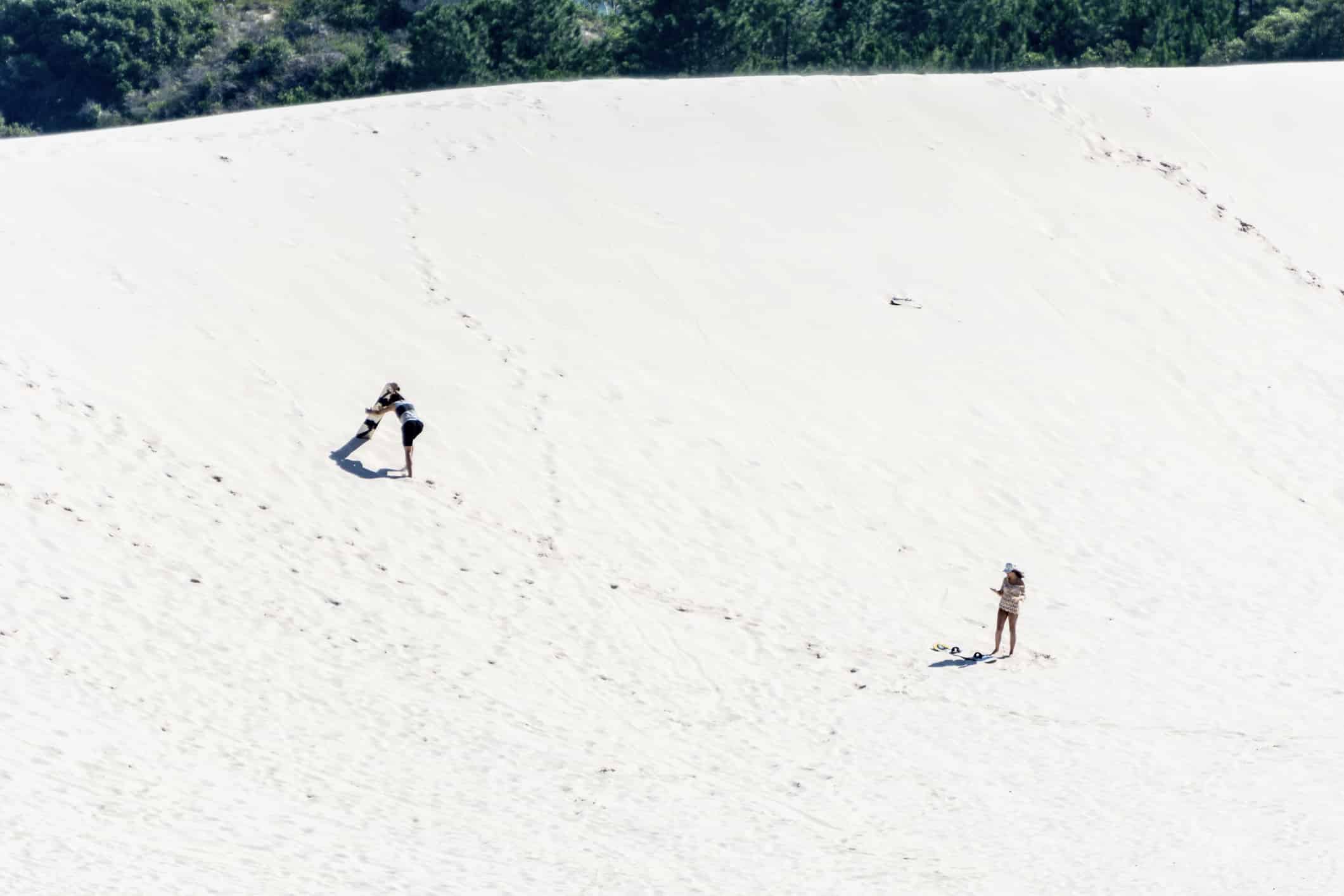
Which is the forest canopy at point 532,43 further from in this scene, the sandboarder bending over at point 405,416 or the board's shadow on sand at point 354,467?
the board's shadow on sand at point 354,467

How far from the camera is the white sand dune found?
12.0m

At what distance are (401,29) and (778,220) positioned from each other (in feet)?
123

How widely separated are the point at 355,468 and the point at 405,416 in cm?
77

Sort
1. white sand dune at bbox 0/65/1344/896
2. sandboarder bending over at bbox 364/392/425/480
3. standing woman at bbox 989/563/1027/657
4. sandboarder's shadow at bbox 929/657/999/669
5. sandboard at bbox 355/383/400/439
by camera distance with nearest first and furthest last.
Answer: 1. white sand dune at bbox 0/65/1344/896
2. sandboarder's shadow at bbox 929/657/999/669
3. standing woman at bbox 989/563/1027/657
4. sandboarder bending over at bbox 364/392/425/480
5. sandboard at bbox 355/383/400/439

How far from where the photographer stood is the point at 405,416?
16766mm

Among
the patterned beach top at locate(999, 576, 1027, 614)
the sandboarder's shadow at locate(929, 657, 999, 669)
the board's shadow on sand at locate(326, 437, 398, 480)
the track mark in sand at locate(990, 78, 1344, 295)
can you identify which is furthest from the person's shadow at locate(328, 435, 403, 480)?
the track mark in sand at locate(990, 78, 1344, 295)

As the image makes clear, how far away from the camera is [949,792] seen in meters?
13.2

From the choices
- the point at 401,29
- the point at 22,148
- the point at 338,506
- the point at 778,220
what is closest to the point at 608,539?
the point at 338,506

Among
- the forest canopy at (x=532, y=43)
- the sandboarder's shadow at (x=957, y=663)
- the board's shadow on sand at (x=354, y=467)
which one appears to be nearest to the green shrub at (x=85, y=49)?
the forest canopy at (x=532, y=43)

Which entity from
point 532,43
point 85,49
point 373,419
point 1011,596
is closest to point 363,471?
point 373,419

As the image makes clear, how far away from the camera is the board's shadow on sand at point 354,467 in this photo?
16.8 m

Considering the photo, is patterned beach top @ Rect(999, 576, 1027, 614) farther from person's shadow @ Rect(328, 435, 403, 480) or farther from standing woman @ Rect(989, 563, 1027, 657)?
person's shadow @ Rect(328, 435, 403, 480)

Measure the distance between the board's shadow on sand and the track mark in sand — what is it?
51.8 ft

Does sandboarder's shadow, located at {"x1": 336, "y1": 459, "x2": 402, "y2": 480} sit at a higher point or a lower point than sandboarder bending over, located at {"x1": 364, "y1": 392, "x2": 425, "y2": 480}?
lower
